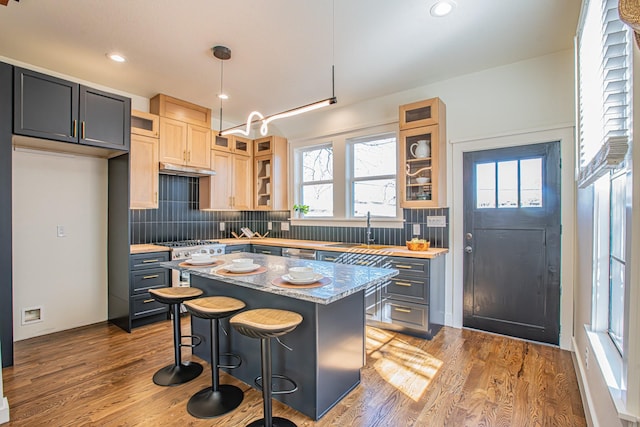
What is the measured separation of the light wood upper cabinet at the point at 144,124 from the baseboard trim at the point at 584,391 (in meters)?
4.59

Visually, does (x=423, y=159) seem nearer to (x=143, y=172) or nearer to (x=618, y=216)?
(x=618, y=216)

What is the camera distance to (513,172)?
3146 millimetres

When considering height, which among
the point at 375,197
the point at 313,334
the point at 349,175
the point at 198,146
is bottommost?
the point at 313,334

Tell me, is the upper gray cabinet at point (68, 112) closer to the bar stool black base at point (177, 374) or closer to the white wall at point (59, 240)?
the white wall at point (59, 240)

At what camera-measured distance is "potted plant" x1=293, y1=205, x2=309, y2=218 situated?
4.77m

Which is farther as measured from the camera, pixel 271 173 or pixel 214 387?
pixel 271 173

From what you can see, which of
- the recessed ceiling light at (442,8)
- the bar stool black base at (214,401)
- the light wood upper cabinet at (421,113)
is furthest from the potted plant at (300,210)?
the recessed ceiling light at (442,8)

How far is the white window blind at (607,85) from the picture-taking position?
1.21m

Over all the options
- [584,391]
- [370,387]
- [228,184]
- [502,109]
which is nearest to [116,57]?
[228,184]

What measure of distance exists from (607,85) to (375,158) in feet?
9.56

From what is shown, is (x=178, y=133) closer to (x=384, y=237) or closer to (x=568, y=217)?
(x=384, y=237)

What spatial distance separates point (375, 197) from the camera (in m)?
4.22

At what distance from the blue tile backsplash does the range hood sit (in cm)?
21


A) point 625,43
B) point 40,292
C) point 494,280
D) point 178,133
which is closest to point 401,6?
point 625,43
